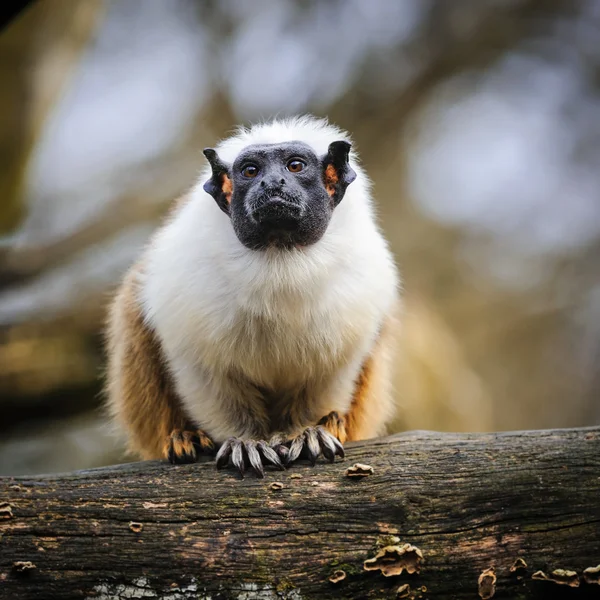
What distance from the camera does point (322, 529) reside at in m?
2.73

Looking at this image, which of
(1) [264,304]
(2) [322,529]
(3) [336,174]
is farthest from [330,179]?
(2) [322,529]

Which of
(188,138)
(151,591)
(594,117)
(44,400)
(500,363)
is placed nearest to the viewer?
(151,591)

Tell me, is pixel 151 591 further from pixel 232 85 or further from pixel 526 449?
pixel 232 85

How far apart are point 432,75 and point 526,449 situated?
23.6ft

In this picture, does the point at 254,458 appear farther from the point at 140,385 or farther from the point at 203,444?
the point at 140,385

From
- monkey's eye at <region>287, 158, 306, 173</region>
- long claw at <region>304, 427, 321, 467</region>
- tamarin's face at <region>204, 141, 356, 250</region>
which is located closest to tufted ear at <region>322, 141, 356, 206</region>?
tamarin's face at <region>204, 141, 356, 250</region>

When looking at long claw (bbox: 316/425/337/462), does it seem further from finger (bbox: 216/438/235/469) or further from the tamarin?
finger (bbox: 216/438/235/469)

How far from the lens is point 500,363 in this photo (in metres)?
11.2

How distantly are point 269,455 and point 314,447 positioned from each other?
0.18 metres

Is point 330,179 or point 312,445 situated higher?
point 330,179

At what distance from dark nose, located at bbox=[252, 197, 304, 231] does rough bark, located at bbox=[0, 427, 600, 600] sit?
1021 mm

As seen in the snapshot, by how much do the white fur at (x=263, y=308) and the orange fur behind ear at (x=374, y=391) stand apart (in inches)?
8.7

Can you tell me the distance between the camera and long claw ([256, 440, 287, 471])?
304 centimetres

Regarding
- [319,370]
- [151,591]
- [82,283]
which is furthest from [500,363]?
[151,591]
